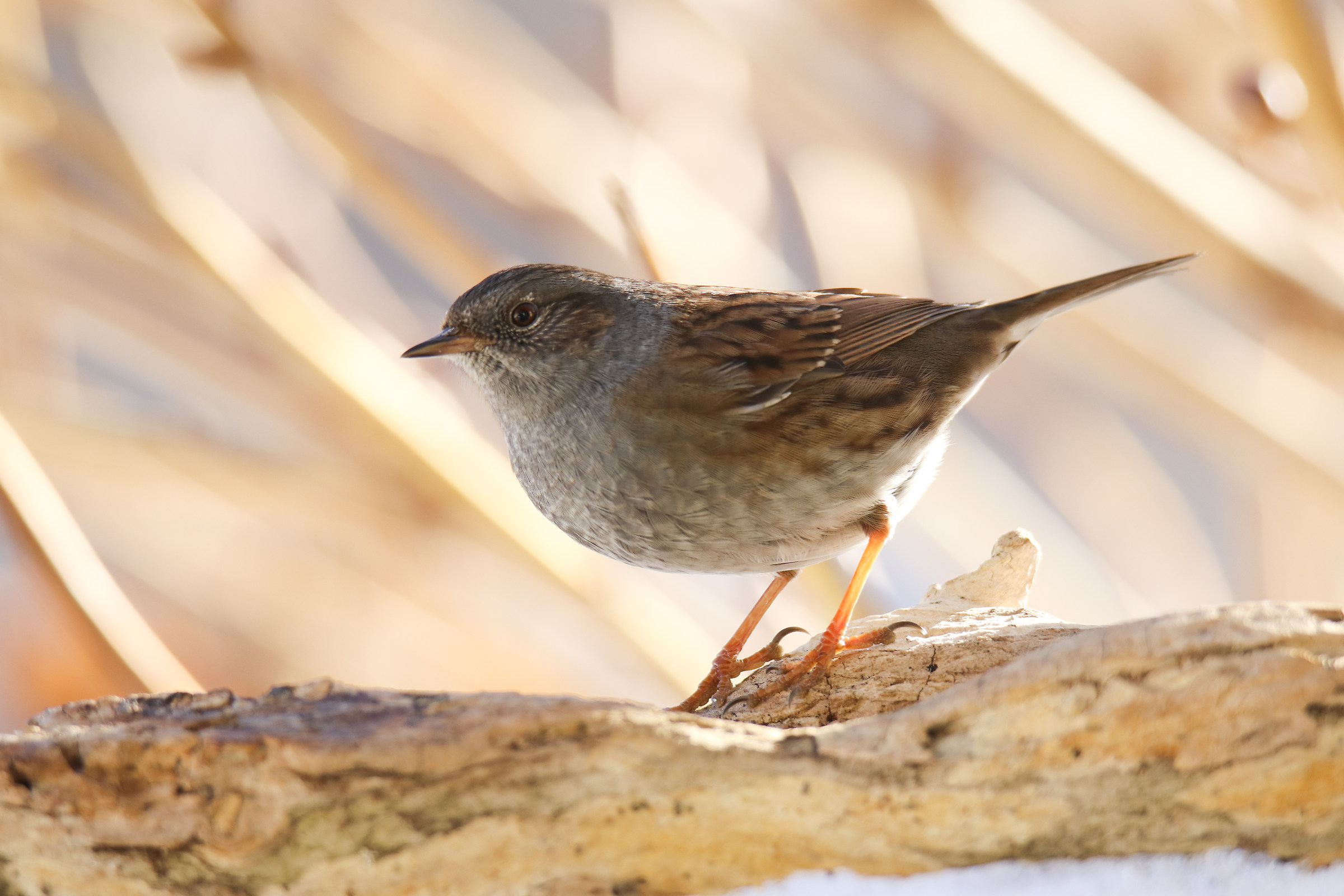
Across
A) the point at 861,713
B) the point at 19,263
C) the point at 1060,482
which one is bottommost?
the point at 861,713

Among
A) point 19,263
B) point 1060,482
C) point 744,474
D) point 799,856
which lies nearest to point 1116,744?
point 799,856

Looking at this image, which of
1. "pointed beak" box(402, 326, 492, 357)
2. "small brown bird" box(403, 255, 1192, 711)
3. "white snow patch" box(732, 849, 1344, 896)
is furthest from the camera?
"pointed beak" box(402, 326, 492, 357)

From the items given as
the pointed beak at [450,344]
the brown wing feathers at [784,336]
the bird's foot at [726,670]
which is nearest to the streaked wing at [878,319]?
the brown wing feathers at [784,336]

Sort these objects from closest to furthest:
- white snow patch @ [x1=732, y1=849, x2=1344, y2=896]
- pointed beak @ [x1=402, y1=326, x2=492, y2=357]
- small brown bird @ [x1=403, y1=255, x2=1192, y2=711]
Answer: white snow patch @ [x1=732, y1=849, x2=1344, y2=896] → small brown bird @ [x1=403, y1=255, x2=1192, y2=711] → pointed beak @ [x1=402, y1=326, x2=492, y2=357]

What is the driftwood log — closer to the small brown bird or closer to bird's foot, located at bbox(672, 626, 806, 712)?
the small brown bird

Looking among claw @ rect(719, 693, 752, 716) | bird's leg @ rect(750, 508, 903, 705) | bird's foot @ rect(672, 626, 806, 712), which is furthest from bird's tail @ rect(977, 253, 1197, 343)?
claw @ rect(719, 693, 752, 716)

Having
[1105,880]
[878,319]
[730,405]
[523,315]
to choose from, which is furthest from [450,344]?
[1105,880]

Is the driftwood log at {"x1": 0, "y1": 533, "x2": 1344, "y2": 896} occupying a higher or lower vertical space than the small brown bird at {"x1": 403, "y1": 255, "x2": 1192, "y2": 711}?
lower

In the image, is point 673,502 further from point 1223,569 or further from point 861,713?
point 1223,569

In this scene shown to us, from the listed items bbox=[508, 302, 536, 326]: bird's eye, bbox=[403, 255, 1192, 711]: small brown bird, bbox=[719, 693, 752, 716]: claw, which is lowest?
bbox=[719, 693, 752, 716]: claw
